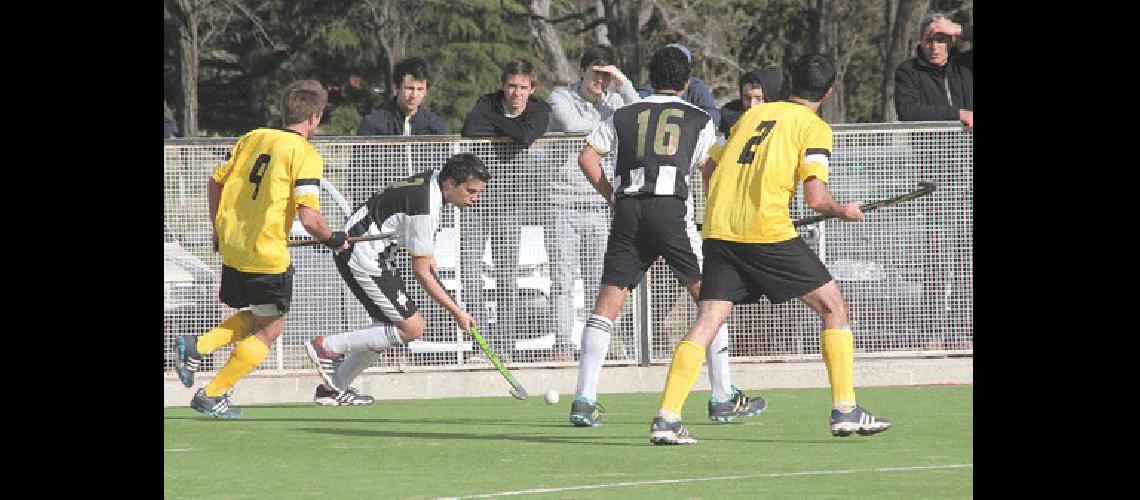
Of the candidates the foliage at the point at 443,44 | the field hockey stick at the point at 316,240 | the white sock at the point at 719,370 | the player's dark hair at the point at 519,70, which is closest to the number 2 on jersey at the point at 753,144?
the white sock at the point at 719,370

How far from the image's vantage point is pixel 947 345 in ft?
47.6

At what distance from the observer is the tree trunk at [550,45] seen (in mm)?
40875

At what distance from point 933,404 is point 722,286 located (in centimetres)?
329

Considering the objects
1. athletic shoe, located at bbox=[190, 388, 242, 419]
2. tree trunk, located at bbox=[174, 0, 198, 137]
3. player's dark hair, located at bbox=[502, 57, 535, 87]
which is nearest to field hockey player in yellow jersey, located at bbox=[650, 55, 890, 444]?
athletic shoe, located at bbox=[190, 388, 242, 419]

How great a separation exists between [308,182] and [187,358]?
1405 millimetres

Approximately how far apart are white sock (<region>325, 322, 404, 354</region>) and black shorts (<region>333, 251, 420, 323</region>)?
0.24 feet

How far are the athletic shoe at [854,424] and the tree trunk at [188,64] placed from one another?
101ft

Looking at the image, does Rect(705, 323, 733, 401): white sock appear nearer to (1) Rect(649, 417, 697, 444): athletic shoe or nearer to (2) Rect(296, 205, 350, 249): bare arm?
(1) Rect(649, 417, 697, 444): athletic shoe

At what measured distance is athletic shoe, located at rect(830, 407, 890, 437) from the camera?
393 inches

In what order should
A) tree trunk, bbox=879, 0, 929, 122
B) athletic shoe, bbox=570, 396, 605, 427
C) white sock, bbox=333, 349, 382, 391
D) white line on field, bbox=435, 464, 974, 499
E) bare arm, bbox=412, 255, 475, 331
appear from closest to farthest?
white line on field, bbox=435, 464, 974, 499
athletic shoe, bbox=570, 396, 605, 427
bare arm, bbox=412, 255, 475, 331
white sock, bbox=333, 349, 382, 391
tree trunk, bbox=879, 0, 929, 122

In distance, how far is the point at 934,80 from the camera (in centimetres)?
1469

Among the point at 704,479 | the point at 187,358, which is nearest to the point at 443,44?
the point at 187,358
